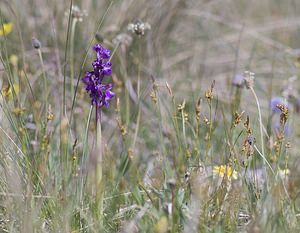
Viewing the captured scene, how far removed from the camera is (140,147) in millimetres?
2971

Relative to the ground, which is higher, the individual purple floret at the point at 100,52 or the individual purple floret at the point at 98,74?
the individual purple floret at the point at 100,52

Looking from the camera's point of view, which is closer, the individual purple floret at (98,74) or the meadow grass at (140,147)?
the meadow grass at (140,147)

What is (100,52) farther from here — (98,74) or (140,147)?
(140,147)

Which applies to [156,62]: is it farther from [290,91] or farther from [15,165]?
[15,165]

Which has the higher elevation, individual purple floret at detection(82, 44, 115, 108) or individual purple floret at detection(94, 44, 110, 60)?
individual purple floret at detection(94, 44, 110, 60)

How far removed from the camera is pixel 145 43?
12.7 ft

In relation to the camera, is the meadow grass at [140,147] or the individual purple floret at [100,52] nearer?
the meadow grass at [140,147]

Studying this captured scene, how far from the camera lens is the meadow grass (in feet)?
5.62

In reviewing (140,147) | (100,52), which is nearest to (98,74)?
(100,52)

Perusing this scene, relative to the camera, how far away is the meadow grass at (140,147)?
171 cm

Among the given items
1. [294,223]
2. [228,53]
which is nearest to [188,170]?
[294,223]

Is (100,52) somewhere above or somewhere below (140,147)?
above

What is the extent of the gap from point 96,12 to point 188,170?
214cm

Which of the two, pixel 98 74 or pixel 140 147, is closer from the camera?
pixel 98 74
